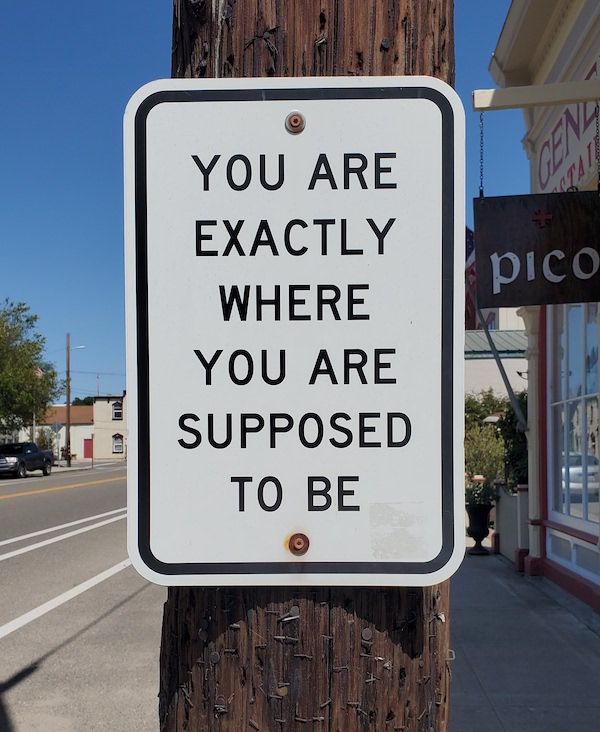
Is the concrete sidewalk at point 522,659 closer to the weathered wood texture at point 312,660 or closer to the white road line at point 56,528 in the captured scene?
the weathered wood texture at point 312,660

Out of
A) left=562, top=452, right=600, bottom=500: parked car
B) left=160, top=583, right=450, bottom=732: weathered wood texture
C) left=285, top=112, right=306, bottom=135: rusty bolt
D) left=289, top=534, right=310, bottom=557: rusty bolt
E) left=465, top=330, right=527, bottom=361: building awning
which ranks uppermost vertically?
left=465, top=330, right=527, bottom=361: building awning

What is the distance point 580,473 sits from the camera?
872 centimetres

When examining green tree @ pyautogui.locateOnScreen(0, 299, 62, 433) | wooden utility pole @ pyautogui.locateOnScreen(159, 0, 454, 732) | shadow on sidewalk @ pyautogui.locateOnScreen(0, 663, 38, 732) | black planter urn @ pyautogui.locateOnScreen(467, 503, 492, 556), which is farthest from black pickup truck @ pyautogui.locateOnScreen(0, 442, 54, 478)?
wooden utility pole @ pyautogui.locateOnScreen(159, 0, 454, 732)

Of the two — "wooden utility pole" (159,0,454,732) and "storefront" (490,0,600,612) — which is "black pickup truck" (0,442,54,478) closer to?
"storefront" (490,0,600,612)

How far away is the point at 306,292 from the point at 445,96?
0.48 m

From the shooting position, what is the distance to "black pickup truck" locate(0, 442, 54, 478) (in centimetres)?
3503

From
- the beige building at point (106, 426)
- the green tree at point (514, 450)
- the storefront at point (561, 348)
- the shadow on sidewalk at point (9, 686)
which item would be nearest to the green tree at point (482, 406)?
the green tree at point (514, 450)

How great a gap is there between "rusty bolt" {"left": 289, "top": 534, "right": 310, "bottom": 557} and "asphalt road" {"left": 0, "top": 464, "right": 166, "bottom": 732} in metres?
4.12

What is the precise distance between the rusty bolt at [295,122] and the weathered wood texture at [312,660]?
90cm

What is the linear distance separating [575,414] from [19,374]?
33.2 m

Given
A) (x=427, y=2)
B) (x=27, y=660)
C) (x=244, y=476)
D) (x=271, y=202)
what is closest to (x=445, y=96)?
(x=427, y=2)

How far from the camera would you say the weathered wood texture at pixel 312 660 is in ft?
5.19

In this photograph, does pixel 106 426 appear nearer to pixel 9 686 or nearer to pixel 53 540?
pixel 53 540

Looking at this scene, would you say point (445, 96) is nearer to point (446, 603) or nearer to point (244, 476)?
point (244, 476)
